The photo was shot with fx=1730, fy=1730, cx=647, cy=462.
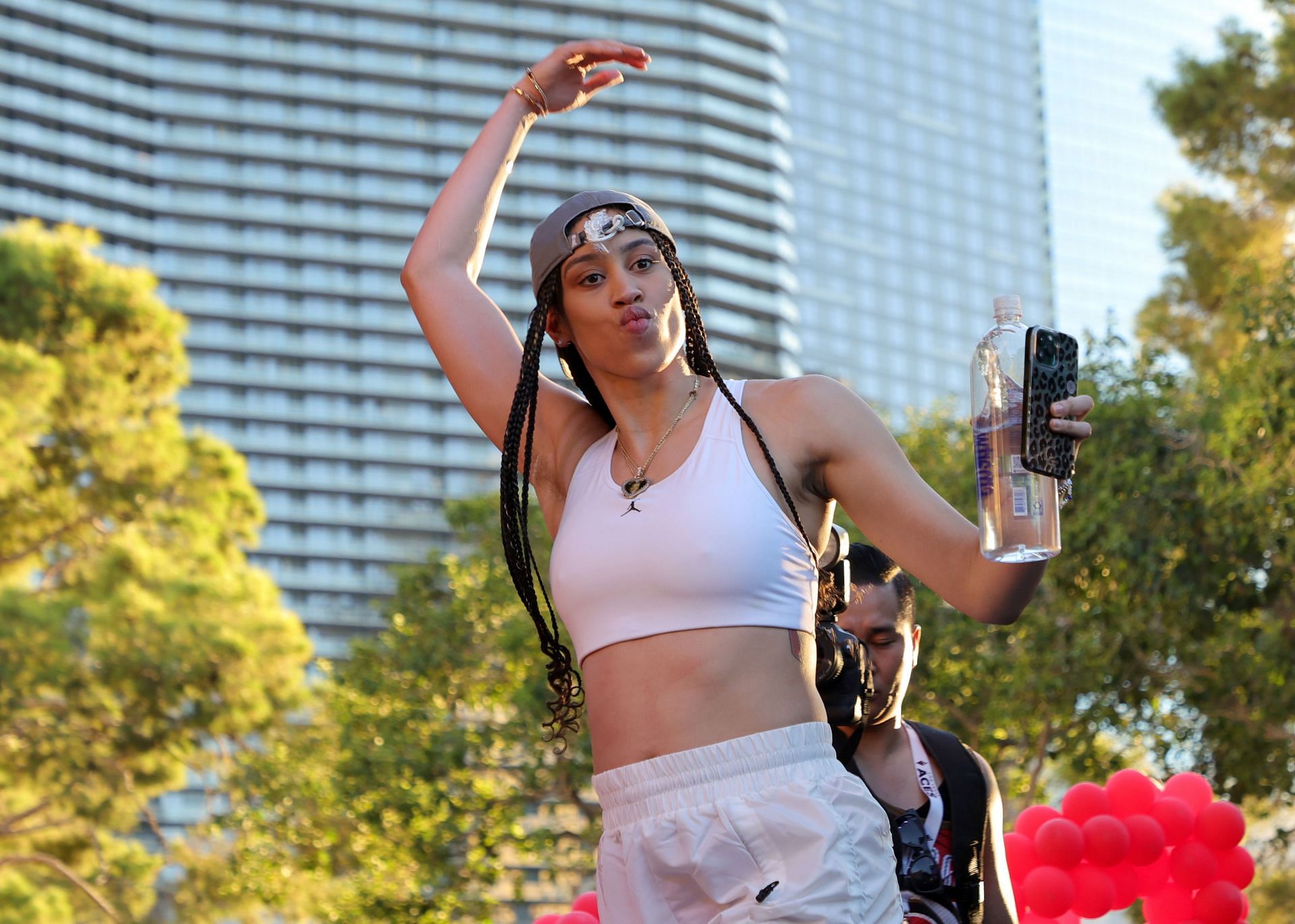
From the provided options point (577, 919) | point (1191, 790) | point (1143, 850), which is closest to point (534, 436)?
point (577, 919)

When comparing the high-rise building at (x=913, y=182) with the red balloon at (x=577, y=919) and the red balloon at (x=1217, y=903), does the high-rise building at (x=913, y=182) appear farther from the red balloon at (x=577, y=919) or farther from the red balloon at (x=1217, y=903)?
the red balloon at (x=577, y=919)

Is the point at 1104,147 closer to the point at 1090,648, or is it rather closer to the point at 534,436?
the point at 1090,648

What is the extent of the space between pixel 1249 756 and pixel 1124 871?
798 centimetres

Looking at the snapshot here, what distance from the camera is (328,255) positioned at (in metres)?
78.2

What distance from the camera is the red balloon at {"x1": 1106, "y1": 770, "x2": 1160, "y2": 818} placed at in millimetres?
5695

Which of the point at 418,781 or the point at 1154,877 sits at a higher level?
the point at 418,781

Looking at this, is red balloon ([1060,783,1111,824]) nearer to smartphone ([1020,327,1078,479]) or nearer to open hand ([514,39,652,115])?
open hand ([514,39,652,115])

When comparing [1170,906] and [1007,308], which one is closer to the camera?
[1007,308]

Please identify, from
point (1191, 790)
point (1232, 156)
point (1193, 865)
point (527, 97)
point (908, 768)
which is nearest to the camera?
point (527, 97)

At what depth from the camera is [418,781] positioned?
17.3 m

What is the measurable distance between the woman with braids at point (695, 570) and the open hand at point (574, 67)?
1.00 feet

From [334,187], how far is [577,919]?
7703 centimetres

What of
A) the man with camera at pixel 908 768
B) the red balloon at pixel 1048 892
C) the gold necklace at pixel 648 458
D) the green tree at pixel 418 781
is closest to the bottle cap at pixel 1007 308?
the gold necklace at pixel 648 458

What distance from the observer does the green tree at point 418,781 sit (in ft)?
56.5
